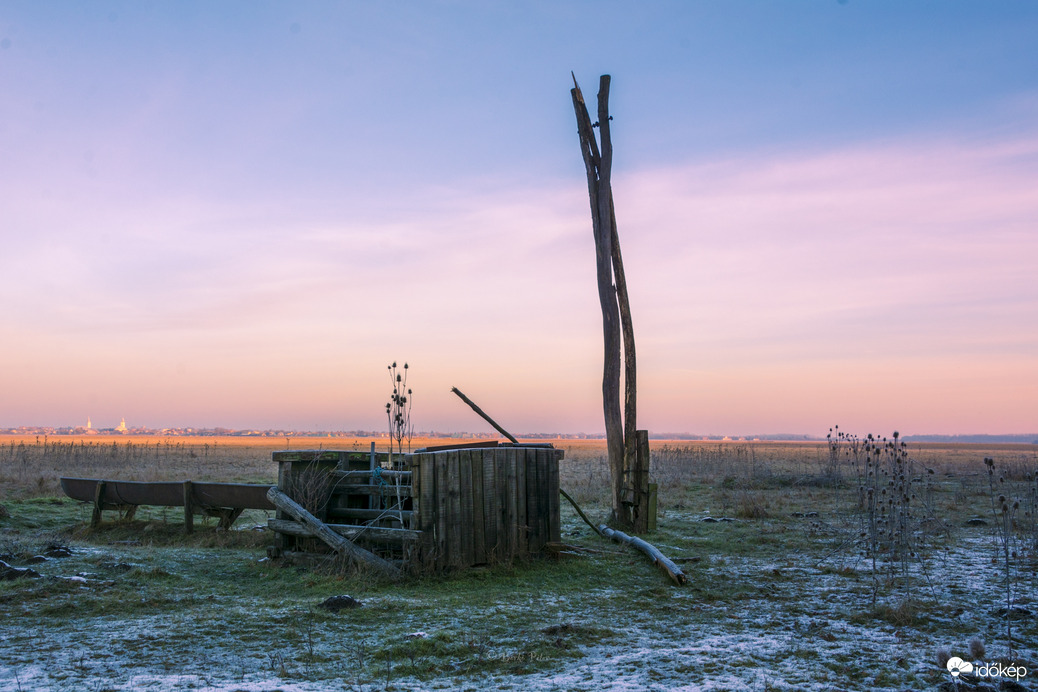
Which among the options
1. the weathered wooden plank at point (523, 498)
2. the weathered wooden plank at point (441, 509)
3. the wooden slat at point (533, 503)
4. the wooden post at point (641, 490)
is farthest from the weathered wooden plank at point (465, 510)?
the wooden post at point (641, 490)

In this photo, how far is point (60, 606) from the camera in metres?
6.75

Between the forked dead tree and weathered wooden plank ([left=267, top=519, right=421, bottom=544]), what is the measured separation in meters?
5.19

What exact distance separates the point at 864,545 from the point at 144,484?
36.7 feet

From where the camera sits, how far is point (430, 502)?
Result: 8.32 metres

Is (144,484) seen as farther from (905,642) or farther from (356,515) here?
(905,642)

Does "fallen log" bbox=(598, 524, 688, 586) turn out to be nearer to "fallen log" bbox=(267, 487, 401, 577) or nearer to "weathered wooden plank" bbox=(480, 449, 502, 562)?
"weathered wooden plank" bbox=(480, 449, 502, 562)

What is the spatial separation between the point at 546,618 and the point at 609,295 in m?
7.81

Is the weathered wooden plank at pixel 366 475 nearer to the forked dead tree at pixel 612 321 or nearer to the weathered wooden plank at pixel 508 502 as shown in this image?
the weathered wooden plank at pixel 508 502

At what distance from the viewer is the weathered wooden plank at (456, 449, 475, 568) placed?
337 inches

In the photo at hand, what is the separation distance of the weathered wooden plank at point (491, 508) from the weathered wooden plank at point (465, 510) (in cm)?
25

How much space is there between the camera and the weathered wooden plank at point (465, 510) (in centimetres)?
857

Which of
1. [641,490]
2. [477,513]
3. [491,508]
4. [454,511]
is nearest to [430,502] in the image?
[454,511]

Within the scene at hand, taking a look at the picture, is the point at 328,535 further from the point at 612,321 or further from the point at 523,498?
the point at 612,321

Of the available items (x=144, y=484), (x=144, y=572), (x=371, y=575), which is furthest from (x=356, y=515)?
(x=144, y=484)
